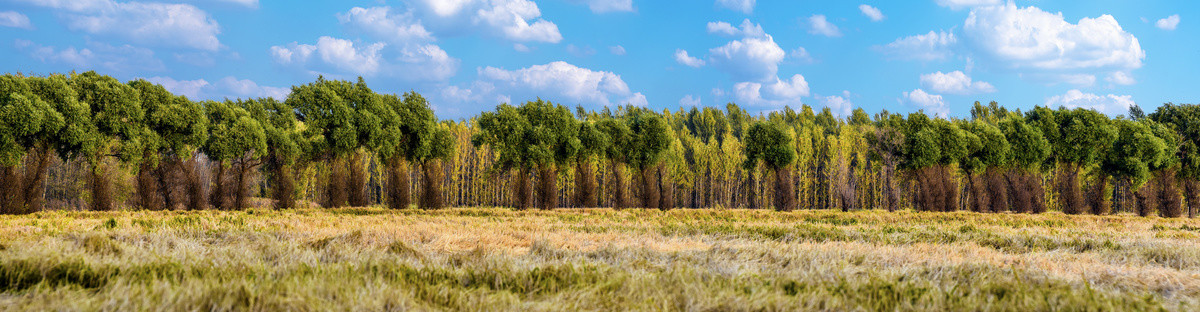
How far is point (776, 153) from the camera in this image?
118 feet

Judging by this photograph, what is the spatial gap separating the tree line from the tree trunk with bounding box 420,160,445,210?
8 cm

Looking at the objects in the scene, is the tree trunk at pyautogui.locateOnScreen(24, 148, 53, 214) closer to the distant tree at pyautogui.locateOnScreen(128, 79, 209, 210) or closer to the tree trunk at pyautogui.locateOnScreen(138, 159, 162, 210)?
the distant tree at pyautogui.locateOnScreen(128, 79, 209, 210)

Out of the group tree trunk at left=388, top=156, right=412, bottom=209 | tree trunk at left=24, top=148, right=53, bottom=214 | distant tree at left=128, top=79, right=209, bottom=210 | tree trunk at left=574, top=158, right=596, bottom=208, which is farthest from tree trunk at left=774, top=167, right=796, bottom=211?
tree trunk at left=24, top=148, right=53, bottom=214

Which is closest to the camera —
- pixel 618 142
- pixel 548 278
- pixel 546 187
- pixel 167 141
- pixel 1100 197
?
pixel 548 278

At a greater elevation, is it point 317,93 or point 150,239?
point 317,93

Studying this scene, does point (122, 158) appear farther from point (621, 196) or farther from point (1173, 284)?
point (1173, 284)

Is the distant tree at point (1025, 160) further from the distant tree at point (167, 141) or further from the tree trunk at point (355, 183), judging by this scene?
the distant tree at point (167, 141)

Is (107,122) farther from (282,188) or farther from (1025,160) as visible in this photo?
(1025,160)

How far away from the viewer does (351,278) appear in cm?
457

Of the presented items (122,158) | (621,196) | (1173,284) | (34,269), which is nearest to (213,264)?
(34,269)

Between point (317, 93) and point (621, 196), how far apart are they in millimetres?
16746

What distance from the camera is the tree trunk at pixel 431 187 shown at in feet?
103

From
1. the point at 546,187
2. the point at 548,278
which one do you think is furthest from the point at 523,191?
the point at 548,278

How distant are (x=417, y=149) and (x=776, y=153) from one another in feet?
65.0
